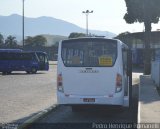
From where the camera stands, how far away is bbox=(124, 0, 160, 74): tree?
3691cm

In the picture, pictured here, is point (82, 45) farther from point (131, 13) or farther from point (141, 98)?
point (131, 13)

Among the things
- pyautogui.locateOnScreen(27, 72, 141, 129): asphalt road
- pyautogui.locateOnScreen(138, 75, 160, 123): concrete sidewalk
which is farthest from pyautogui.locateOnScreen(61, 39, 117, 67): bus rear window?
pyautogui.locateOnScreen(138, 75, 160, 123): concrete sidewalk

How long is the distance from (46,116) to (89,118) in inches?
54.6

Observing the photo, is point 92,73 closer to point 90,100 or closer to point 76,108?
point 90,100

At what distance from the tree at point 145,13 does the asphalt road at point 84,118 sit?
846 inches

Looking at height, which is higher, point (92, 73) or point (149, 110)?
point (92, 73)

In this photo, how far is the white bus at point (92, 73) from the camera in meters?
13.6

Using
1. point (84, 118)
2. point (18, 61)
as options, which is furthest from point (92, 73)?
point (18, 61)

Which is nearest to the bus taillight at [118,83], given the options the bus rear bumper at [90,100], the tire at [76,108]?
the bus rear bumper at [90,100]

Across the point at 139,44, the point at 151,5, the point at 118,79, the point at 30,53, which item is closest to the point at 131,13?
the point at 151,5

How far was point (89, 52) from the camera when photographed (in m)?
14.0

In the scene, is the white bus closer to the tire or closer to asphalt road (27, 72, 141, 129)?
the tire

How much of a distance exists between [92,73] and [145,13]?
24823 millimetres

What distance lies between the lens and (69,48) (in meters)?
14.2
